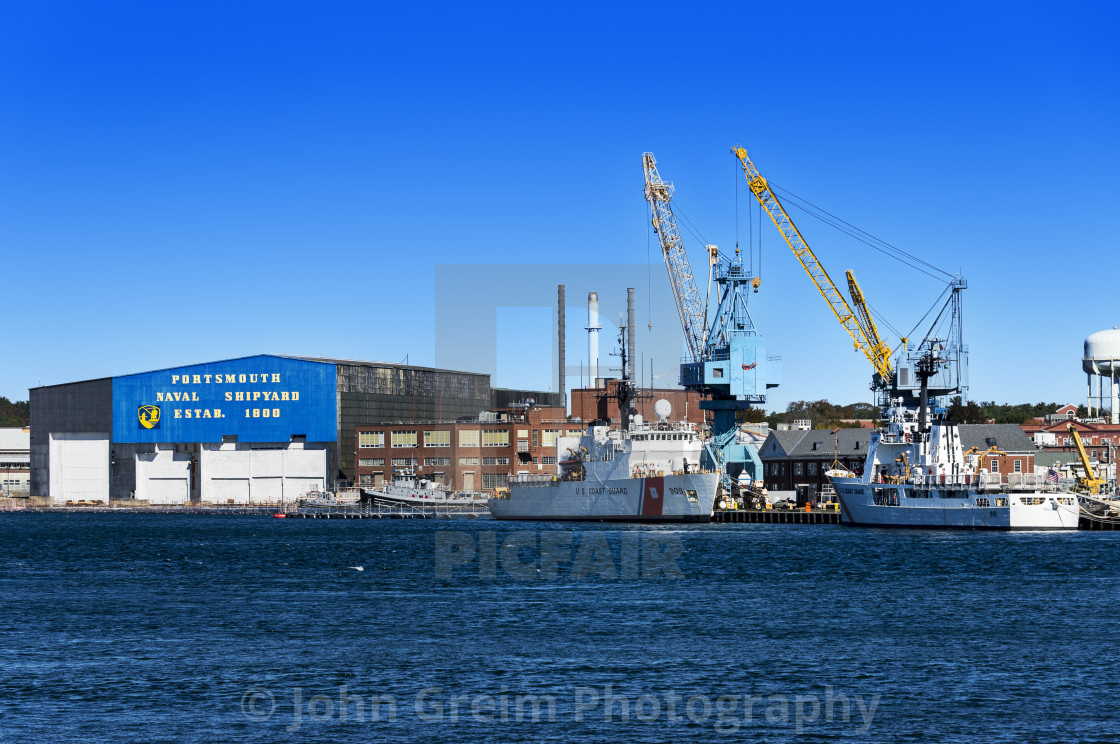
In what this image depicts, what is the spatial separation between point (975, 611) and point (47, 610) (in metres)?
37.6

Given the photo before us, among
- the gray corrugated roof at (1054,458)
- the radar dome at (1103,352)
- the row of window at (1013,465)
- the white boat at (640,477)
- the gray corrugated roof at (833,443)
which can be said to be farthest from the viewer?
the radar dome at (1103,352)

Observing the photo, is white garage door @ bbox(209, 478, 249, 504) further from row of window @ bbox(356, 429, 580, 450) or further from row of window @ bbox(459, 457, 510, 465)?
row of window @ bbox(459, 457, 510, 465)

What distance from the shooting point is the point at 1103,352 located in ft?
521

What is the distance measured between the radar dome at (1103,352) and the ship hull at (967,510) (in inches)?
2546

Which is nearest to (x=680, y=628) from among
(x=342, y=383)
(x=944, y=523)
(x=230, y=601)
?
(x=230, y=601)

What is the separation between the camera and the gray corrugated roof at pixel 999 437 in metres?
136

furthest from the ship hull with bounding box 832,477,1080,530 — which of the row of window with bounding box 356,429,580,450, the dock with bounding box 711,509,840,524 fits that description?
the row of window with bounding box 356,429,580,450

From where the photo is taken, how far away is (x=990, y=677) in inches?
1382

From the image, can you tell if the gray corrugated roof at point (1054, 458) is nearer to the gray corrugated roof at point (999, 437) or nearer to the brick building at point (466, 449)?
the gray corrugated roof at point (999, 437)

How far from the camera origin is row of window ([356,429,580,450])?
160 meters

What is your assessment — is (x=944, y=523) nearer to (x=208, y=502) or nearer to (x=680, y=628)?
(x=680, y=628)

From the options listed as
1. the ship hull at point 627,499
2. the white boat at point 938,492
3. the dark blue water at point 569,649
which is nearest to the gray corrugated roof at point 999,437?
the white boat at point 938,492

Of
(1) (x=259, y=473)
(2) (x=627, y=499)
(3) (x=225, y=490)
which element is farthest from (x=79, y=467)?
(2) (x=627, y=499)

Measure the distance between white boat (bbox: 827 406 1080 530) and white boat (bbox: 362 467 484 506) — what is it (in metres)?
53.0
